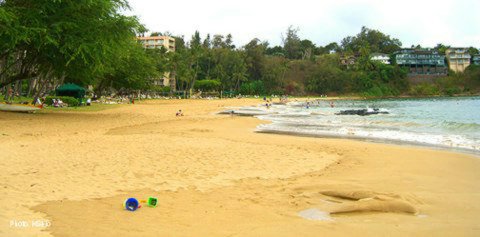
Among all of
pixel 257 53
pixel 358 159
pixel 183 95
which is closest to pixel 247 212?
pixel 358 159

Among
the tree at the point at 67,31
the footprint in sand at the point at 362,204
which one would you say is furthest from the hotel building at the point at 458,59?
the footprint in sand at the point at 362,204

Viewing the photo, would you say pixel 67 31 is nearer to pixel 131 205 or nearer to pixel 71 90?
pixel 131 205

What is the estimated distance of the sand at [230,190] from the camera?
4742 millimetres

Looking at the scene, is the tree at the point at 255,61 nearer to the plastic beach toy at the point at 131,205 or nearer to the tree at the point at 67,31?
the tree at the point at 67,31

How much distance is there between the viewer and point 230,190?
6.84m

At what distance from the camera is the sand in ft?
15.6

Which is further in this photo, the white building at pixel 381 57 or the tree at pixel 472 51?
the tree at pixel 472 51

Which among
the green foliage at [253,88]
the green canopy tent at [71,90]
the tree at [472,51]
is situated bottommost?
the green canopy tent at [71,90]

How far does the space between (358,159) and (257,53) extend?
351 feet

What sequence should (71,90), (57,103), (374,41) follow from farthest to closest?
1. (374,41)
2. (71,90)
3. (57,103)

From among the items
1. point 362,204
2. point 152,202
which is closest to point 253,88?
point 362,204

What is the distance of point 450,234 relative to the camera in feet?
15.3

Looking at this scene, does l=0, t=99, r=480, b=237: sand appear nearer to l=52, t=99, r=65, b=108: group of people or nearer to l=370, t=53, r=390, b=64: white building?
l=52, t=99, r=65, b=108: group of people

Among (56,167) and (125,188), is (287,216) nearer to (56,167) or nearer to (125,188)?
(125,188)
